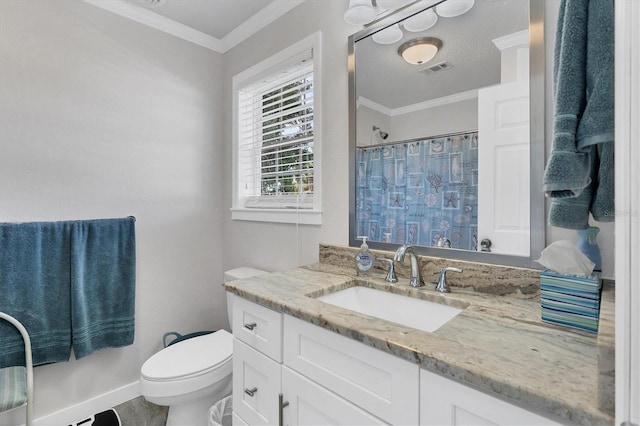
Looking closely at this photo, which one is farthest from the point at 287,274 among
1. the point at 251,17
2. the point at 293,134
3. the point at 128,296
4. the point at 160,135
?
the point at 251,17

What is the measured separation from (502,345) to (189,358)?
4.65ft

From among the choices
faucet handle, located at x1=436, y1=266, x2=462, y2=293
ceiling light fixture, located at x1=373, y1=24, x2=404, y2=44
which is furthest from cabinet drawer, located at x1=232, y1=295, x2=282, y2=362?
ceiling light fixture, located at x1=373, y1=24, x2=404, y2=44

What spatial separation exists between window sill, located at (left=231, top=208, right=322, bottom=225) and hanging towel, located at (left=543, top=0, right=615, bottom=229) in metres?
1.14

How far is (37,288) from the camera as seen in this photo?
159 centimetres

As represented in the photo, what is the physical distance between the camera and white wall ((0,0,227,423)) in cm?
160

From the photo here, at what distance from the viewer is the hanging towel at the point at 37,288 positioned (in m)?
1.52

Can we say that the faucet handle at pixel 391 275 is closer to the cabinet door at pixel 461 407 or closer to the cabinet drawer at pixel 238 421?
the cabinet door at pixel 461 407

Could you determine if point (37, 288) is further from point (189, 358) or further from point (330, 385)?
point (330, 385)

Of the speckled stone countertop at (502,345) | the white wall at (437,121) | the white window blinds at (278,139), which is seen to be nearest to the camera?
the speckled stone countertop at (502,345)

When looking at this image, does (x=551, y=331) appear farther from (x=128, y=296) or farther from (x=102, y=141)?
(x=102, y=141)

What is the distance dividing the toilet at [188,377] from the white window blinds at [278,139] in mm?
890

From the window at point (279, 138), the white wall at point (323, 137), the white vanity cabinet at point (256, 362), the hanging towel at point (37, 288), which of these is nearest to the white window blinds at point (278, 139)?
the window at point (279, 138)

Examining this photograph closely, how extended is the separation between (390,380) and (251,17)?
7.10ft

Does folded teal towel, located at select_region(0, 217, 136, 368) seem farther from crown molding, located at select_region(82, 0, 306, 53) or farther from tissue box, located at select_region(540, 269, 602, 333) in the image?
tissue box, located at select_region(540, 269, 602, 333)
